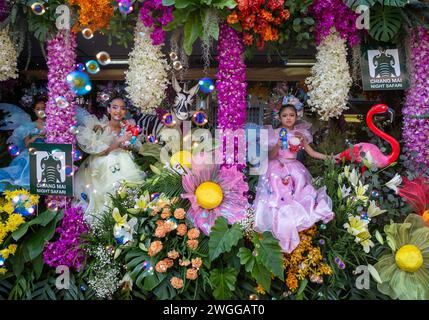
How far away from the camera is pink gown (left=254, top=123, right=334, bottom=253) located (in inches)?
111

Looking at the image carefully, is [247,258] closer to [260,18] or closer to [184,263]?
[184,263]

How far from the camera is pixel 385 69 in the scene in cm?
327

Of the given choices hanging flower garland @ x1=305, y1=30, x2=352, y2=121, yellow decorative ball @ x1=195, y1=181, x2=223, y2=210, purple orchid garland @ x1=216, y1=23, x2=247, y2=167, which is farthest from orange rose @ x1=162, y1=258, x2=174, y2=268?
hanging flower garland @ x1=305, y1=30, x2=352, y2=121

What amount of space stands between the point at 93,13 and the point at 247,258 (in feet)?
7.41

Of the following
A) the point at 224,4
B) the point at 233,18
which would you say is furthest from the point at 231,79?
the point at 224,4

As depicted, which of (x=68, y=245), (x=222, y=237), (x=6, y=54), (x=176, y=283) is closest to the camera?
(x=176, y=283)

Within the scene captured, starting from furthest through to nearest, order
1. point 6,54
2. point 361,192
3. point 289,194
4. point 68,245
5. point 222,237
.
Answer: point 6,54
point 289,194
point 68,245
point 361,192
point 222,237

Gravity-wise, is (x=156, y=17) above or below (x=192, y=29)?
above

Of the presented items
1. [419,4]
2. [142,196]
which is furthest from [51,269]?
[419,4]

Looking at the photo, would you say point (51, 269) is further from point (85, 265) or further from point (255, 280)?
point (255, 280)

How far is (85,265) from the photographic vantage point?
300 centimetres

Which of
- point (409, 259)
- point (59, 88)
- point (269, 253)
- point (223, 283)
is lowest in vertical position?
point (223, 283)

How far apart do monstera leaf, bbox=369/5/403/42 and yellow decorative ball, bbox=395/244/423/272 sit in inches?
66.2

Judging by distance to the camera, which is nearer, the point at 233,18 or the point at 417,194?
the point at 233,18
